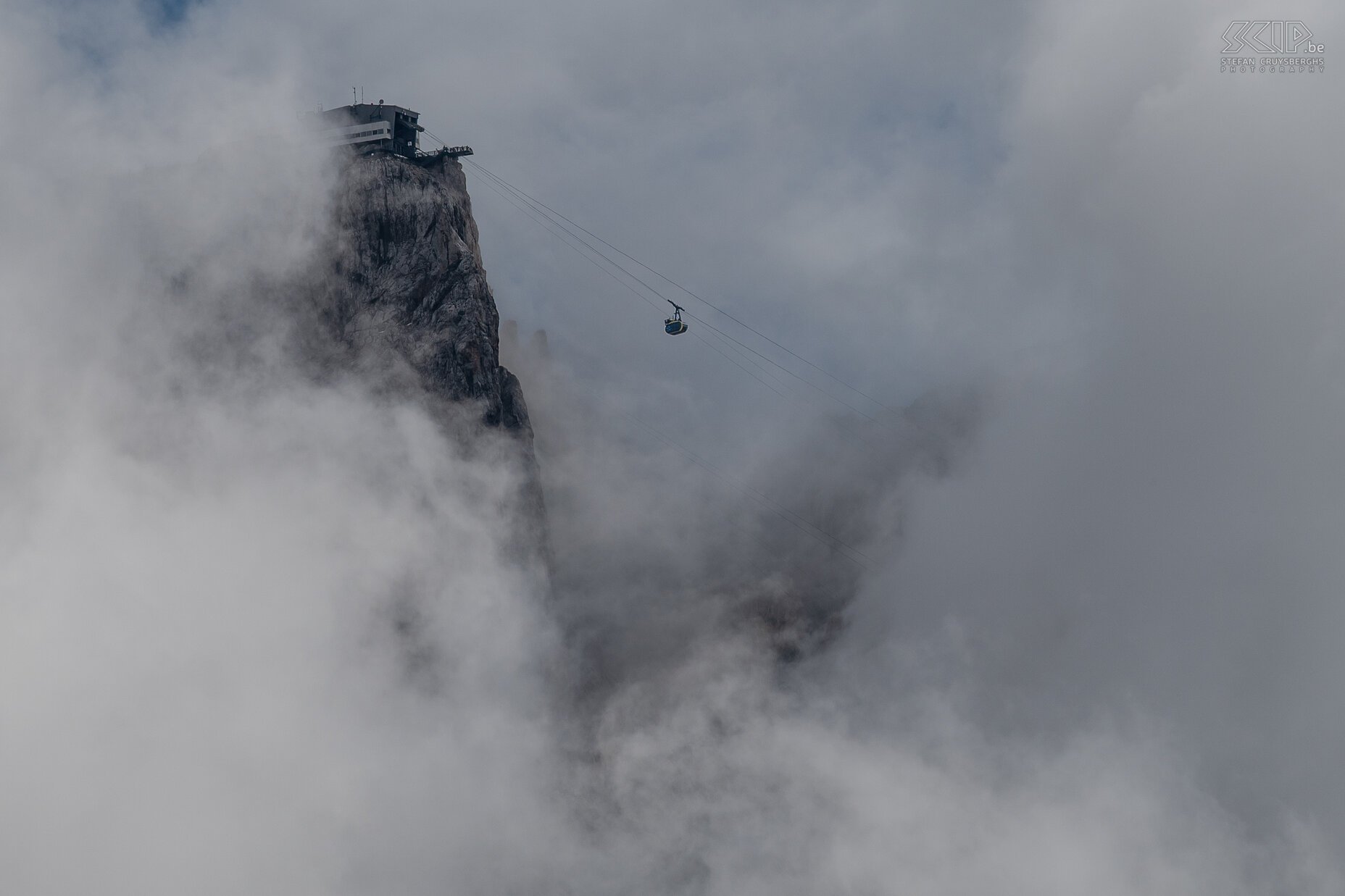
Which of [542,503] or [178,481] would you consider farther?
[542,503]

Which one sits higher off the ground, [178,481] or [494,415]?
[494,415]

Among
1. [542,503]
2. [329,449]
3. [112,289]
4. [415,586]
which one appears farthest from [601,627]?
[112,289]

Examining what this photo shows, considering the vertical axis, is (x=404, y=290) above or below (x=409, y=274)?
below

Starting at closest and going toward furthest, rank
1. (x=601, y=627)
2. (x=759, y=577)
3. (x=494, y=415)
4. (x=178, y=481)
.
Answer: (x=178, y=481) → (x=494, y=415) → (x=601, y=627) → (x=759, y=577)

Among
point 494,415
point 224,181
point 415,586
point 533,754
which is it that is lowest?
point 533,754

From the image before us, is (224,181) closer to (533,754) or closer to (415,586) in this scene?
(415,586)

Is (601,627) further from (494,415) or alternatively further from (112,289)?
(112,289)

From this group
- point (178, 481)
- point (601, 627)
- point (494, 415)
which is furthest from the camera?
point (601, 627)
